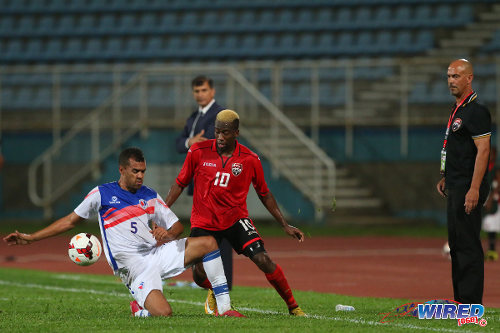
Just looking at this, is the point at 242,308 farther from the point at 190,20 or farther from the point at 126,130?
the point at 190,20

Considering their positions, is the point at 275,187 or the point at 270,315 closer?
the point at 270,315

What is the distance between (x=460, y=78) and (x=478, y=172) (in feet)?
2.79

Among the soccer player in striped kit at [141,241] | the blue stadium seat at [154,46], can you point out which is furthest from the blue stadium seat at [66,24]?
the soccer player in striped kit at [141,241]

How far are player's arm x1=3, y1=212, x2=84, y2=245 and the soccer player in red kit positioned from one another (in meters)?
0.88

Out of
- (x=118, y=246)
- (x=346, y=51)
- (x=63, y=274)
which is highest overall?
(x=346, y=51)

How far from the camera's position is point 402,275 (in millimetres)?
13992

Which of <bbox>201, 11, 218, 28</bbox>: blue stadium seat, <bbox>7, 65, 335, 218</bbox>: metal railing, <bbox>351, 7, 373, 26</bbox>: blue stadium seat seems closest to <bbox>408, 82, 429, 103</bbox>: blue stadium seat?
<bbox>7, 65, 335, 218</bbox>: metal railing

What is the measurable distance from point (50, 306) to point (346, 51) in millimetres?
16762

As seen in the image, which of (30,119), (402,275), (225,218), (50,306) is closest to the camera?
(225,218)

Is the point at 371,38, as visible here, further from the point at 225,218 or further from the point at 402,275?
the point at 225,218

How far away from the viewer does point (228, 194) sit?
28.8 ft

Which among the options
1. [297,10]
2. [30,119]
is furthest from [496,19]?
[30,119]

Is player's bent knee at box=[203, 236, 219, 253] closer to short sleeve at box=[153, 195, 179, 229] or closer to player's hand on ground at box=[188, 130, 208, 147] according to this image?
short sleeve at box=[153, 195, 179, 229]

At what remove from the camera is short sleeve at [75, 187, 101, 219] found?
28.7 feet
